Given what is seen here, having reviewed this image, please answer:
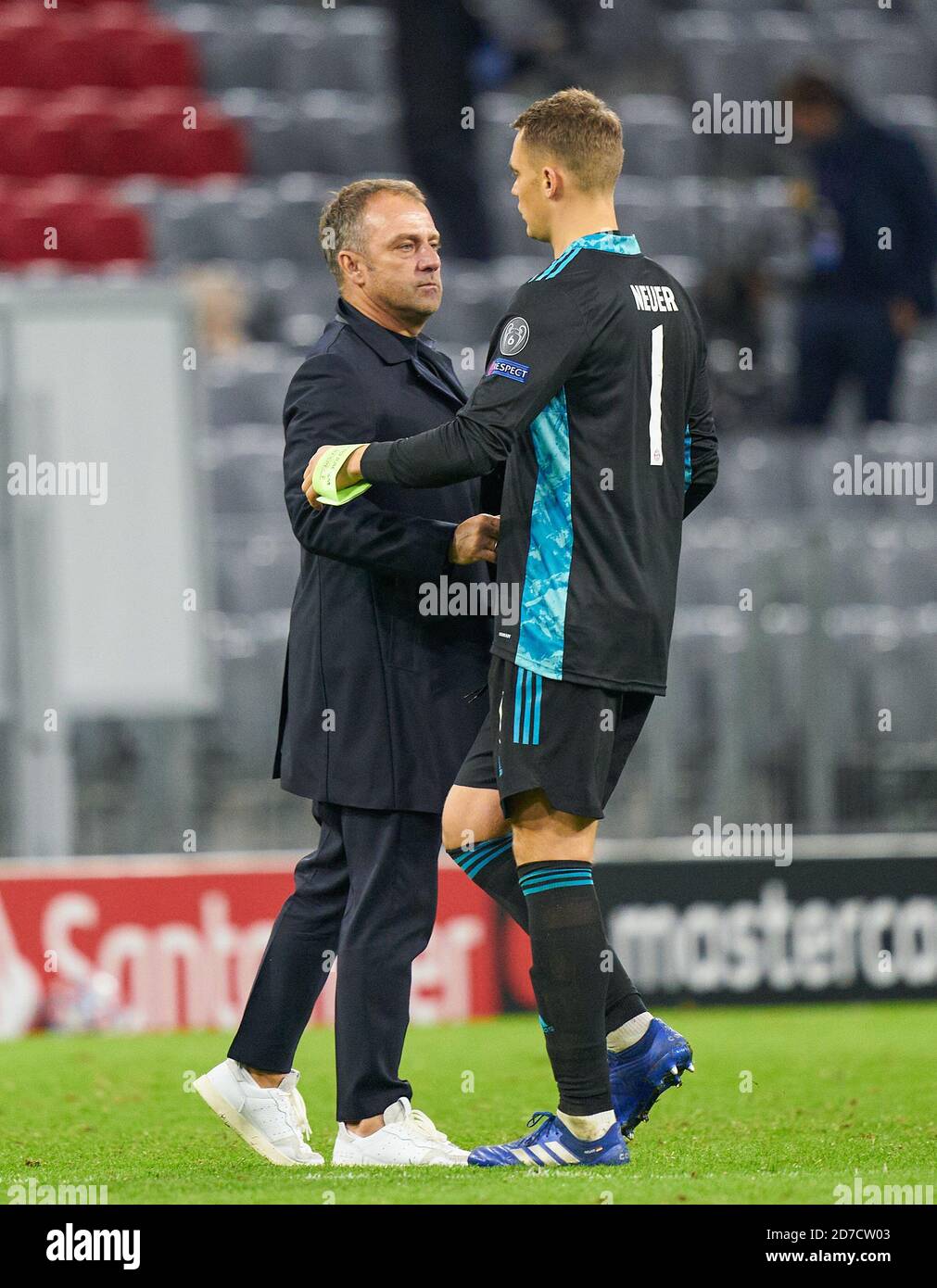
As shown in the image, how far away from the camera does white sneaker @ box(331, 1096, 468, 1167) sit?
396 cm

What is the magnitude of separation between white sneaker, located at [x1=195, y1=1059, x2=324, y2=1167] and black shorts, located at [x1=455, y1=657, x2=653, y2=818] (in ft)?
2.75

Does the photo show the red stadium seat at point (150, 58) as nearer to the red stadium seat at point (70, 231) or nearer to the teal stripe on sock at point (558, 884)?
the red stadium seat at point (70, 231)

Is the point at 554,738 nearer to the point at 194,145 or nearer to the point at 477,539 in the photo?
the point at 477,539

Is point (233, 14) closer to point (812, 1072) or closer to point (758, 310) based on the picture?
point (758, 310)

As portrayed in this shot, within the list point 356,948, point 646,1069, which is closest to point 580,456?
point 356,948

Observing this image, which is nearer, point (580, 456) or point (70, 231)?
point (580, 456)

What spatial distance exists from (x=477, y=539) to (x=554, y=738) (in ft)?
1.47

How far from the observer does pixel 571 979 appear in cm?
376

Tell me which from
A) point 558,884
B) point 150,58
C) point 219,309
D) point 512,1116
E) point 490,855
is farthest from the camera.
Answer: point 150,58

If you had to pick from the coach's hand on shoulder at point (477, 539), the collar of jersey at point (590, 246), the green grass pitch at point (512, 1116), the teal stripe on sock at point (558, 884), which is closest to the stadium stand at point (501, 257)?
the green grass pitch at point (512, 1116)

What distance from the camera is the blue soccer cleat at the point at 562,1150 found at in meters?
3.80

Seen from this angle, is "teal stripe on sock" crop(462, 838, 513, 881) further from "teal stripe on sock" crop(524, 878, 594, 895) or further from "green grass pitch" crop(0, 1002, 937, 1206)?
"green grass pitch" crop(0, 1002, 937, 1206)

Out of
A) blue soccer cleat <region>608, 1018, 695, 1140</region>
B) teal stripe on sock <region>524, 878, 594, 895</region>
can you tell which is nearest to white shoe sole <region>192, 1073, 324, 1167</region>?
blue soccer cleat <region>608, 1018, 695, 1140</region>
